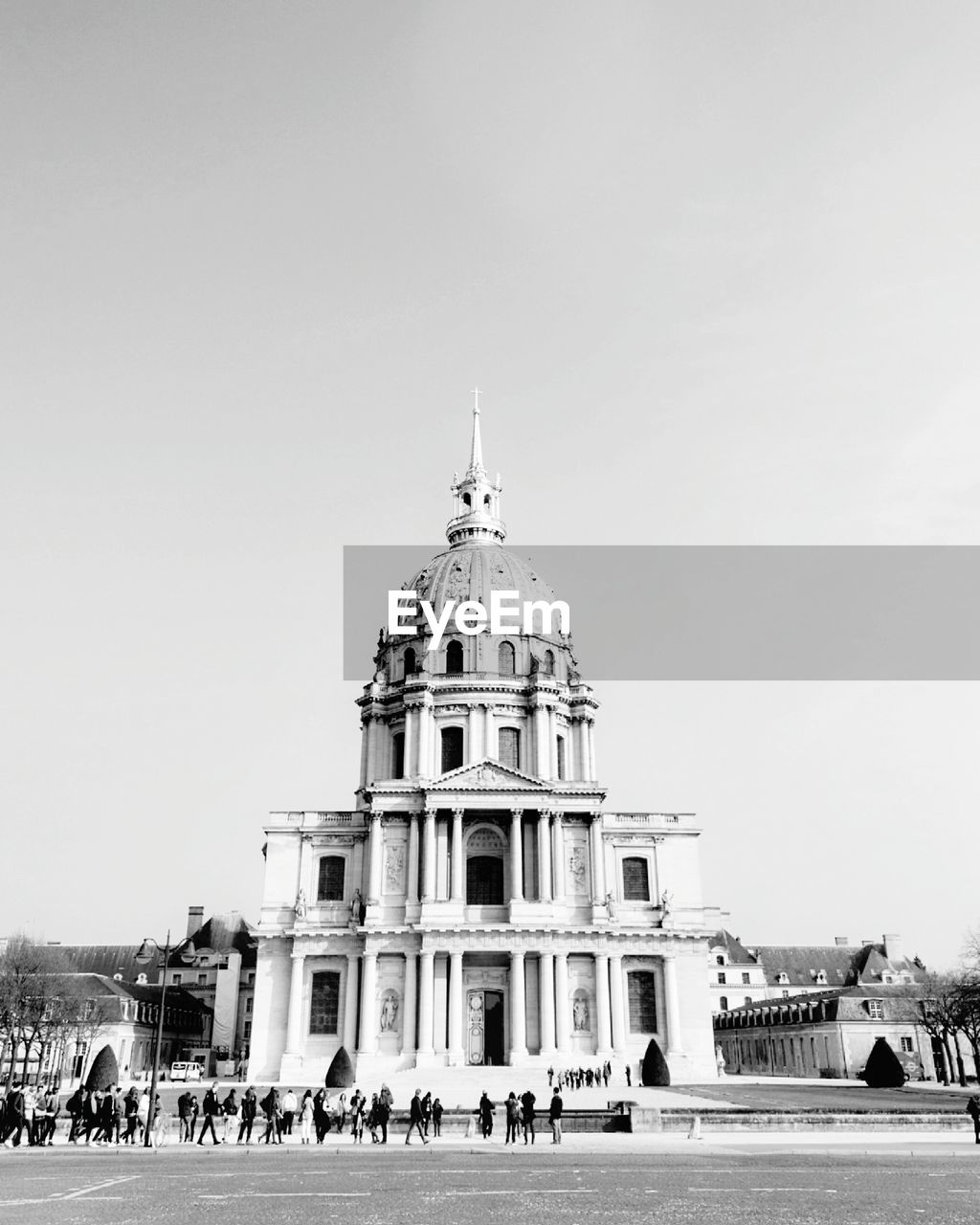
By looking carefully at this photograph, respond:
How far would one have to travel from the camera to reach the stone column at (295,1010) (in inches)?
2219

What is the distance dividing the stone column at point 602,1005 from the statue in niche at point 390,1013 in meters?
10.5

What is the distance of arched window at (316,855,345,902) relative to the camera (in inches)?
2400

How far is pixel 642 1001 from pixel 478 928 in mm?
10475

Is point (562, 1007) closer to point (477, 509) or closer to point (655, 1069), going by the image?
point (655, 1069)

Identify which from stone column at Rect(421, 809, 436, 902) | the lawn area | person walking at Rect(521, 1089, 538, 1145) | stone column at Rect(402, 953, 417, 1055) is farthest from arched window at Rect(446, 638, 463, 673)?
person walking at Rect(521, 1089, 538, 1145)

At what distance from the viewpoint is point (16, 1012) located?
197 ft

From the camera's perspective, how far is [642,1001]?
195 feet

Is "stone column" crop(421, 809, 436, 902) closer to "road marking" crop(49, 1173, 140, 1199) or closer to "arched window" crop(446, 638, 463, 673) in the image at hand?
"arched window" crop(446, 638, 463, 673)

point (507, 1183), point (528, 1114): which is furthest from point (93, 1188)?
point (528, 1114)

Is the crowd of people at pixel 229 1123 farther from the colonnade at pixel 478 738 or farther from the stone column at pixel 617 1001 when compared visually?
the colonnade at pixel 478 738

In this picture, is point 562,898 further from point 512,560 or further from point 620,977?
point 512,560

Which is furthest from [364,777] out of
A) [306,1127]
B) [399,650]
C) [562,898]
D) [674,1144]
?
[674,1144]

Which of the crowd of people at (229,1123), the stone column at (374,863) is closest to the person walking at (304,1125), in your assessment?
the crowd of people at (229,1123)

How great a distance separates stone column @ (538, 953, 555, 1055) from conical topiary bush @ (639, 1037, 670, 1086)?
7468mm
